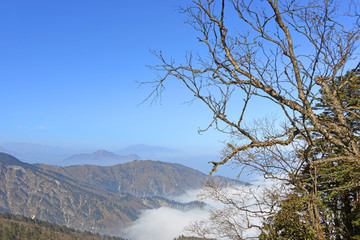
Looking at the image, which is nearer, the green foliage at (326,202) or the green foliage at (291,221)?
the green foliage at (326,202)

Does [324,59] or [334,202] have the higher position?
[324,59]

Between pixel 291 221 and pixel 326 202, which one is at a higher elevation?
pixel 326 202

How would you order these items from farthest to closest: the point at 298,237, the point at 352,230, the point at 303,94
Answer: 1. the point at 352,230
2. the point at 298,237
3. the point at 303,94

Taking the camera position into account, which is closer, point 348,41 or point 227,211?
point 348,41

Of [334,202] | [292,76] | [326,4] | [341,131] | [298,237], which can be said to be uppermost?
[326,4]

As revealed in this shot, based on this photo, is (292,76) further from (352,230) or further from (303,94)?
(352,230)

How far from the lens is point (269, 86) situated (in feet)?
18.4

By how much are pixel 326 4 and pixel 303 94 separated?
6.03 ft

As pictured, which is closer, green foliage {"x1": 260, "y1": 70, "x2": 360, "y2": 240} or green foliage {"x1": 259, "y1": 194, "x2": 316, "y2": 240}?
green foliage {"x1": 260, "y1": 70, "x2": 360, "y2": 240}

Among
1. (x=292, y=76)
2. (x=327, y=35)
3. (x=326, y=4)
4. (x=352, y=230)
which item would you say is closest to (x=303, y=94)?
(x=292, y=76)

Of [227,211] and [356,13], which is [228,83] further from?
[227,211]

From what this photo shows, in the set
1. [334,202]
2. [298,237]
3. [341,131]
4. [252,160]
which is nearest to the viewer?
[341,131]

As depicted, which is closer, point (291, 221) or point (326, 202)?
point (291, 221)

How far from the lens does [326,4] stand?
17.4 feet
